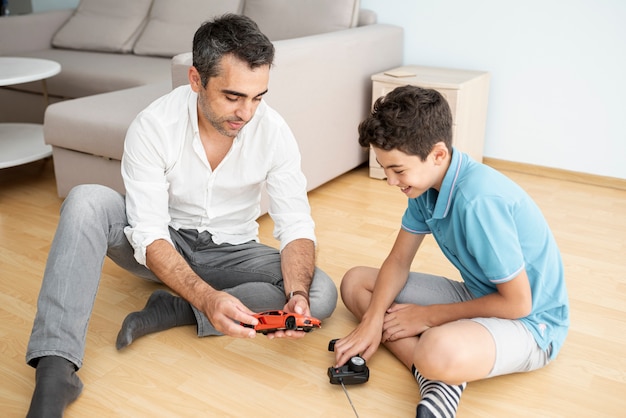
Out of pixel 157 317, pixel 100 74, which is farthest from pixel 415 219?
pixel 100 74

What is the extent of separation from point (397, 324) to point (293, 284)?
26 centimetres

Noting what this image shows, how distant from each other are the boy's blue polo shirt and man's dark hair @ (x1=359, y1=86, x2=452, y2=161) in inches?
3.2

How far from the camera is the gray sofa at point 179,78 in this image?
2271 millimetres

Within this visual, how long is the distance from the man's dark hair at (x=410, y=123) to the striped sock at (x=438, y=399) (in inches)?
18.7

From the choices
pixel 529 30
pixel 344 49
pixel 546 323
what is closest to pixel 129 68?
pixel 344 49

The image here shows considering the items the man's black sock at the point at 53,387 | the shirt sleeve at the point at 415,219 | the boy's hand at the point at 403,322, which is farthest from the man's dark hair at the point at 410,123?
the man's black sock at the point at 53,387

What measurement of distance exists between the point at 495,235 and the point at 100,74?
2.23 meters

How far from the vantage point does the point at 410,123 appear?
127 cm

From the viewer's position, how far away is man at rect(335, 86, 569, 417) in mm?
1275

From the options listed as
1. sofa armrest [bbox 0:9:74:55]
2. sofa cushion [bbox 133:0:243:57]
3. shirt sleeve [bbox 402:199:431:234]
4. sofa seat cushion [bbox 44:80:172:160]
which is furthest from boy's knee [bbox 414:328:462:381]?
sofa armrest [bbox 0:9:74:55]

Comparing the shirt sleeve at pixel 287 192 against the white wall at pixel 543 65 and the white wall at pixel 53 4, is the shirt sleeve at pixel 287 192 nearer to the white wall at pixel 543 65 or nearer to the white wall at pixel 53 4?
the white wall at pixel 543 65

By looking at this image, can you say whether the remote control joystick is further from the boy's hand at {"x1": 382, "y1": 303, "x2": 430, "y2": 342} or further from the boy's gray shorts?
the boy's gray shorts

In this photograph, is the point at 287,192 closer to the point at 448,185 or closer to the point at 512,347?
the point at 448,185

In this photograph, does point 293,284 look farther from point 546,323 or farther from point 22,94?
point 22,94
